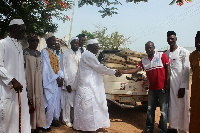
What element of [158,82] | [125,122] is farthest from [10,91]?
[125,122]

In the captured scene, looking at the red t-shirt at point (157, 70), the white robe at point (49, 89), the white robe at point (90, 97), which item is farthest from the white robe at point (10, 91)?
the red t-shirt at point (157, 70)

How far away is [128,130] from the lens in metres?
4.89

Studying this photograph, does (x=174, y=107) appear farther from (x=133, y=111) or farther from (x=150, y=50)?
(x=133, y=111)

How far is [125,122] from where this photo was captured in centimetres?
559

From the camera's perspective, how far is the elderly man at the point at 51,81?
4551mm

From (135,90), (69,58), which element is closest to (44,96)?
(69,58)

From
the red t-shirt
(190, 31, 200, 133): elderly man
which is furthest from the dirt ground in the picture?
(190, 31, 200, 133): elderly man

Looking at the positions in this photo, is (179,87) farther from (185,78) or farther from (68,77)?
(68,77)

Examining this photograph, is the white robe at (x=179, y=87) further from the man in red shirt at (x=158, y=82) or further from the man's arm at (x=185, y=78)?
the man in red shirt at (x=158, y=82)

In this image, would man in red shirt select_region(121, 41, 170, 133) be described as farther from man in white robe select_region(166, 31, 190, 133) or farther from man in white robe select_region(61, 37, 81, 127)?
man in white robe select_region(61, 37, 81, 127)

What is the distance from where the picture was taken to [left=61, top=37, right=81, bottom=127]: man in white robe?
17.1 ft

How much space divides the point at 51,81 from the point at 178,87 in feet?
9.24

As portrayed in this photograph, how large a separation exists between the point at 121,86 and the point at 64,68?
1601mm

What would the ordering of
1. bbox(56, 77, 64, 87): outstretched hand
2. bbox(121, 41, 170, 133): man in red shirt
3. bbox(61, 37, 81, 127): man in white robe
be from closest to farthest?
bbox(121, 41, 170, 133): man in red shirt < bbox(56, 77, 64, 87): outstretched hand < bbox(61, 37, 81, 127): man in white robe
